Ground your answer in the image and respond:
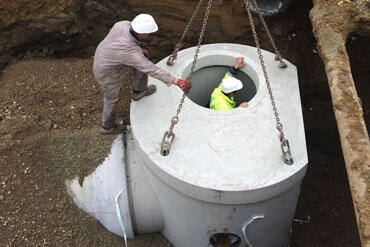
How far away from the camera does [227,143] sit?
4.57 m

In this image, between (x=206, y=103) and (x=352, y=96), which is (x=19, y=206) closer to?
(x=206, y=103)

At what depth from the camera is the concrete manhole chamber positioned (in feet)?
14.1

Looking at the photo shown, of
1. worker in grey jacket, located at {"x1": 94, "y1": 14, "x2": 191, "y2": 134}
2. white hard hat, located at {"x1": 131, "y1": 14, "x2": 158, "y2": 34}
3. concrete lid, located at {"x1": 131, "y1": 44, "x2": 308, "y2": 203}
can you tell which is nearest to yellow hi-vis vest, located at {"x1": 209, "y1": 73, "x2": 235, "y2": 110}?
concrete lid, located at {"x1": 131, "y1": 44, "x2": 308, "y2": 203}

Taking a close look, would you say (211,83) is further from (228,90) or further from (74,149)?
Result: (74,149)

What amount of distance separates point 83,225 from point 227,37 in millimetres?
3867

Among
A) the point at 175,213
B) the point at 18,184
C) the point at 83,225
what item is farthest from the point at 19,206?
the point at 175,213

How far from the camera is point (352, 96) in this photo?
176 inches

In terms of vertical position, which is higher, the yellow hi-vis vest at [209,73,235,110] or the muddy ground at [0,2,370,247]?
the yellow hi-vis vest at [209,73,235,110]

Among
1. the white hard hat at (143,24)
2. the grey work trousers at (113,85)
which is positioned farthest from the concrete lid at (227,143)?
the white hard hat at (143,24)

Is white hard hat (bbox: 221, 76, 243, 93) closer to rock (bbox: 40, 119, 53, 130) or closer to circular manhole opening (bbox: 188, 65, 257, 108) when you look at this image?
circular manhole opening (bbox: 188, 65, 257, 108)

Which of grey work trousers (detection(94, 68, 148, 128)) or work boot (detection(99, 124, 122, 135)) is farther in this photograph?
work boot (detection(99, 124, 122, 135))

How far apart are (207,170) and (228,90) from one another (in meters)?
Result: 1.27

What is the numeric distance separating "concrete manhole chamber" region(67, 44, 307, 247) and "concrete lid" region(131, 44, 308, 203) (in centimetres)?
1

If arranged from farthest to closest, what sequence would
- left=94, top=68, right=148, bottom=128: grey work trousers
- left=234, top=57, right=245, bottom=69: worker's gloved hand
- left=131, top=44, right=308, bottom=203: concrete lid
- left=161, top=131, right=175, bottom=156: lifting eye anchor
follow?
left=234, top=57, right=245, bottom=69: worker's gloved hand, left=94, top=68, right=148, bottom=128: grey work trousers, left=161, top=131, right=175, bottom=156: lifting eye anchor, left=131, top=44, right=308, bottom=203: concrete lid
